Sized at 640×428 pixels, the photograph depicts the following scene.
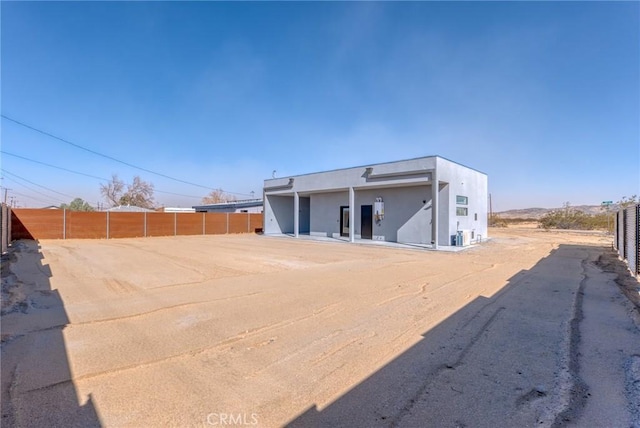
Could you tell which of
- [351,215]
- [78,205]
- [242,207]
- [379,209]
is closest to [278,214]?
[351,215]

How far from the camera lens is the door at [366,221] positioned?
19.8 metres

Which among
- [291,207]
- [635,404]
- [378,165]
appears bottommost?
[635,404]

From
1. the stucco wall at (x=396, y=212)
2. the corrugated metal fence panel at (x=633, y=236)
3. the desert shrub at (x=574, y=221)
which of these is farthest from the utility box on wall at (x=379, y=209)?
the desert shrub at (x=574, y=221)

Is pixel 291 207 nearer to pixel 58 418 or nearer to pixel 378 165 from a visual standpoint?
pixel 378 165

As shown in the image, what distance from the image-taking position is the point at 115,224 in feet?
74.8

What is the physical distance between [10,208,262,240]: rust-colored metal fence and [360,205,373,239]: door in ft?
41.3

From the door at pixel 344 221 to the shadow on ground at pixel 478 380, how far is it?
16.0 m

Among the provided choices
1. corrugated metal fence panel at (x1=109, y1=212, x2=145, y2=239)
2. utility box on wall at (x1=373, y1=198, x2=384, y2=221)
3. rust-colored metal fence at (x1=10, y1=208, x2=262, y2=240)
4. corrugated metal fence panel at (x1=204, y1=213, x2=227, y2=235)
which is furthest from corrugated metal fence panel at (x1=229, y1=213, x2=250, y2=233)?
utility box on wall at (x1=373, y1=198, x2=384, y2=221)

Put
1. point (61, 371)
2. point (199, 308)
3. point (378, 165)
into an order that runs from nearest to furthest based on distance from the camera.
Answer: point (61, 371), point (199, 308), point (378, 165)

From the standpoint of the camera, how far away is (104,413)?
2549mm

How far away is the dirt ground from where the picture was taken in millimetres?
2635

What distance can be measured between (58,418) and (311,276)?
20.5 ft

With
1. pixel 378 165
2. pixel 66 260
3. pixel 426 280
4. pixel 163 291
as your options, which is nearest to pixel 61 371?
pixel 163 291

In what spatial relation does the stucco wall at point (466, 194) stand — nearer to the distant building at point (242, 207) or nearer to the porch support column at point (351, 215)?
the porch support column at point (351, 215)
